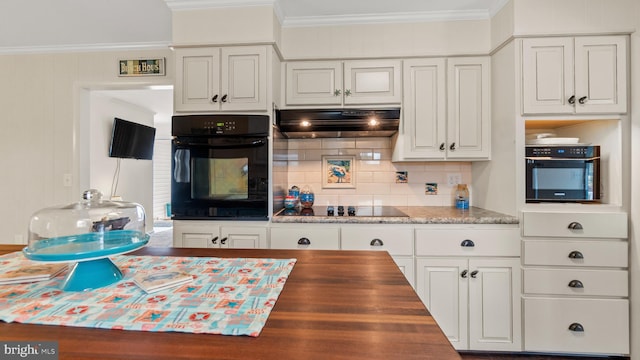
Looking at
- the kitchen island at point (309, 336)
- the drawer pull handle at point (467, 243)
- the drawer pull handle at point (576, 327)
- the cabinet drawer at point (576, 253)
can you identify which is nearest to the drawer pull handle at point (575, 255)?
the cabinet drawer at point (576, 253)

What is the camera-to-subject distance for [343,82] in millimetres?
2352

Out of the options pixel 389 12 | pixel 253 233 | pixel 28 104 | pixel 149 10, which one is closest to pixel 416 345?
pixel 253 233

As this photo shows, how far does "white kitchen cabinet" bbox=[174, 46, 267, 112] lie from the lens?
6.99ft

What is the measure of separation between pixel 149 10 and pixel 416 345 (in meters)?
2.71

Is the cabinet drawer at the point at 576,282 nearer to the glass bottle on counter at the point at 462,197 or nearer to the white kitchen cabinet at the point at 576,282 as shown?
the white kitchen cabinet at the point at 576,282

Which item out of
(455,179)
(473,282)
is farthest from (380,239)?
(455,179)

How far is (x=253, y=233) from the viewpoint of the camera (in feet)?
6.82

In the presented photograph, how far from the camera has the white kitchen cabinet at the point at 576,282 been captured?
188 centimetres

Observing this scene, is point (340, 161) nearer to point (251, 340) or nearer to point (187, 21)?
point (187, 21)

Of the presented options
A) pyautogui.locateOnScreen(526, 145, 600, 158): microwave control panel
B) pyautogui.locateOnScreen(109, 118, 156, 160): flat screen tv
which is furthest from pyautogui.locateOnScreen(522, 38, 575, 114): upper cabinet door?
pyautogui.locateOnScreen(109, 118, 156, 160): flat screen tv

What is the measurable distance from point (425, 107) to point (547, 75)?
78 centimetres

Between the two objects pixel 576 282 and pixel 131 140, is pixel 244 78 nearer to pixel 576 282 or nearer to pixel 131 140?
pixel 576 282

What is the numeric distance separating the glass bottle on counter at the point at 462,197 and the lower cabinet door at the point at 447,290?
0.66 metres

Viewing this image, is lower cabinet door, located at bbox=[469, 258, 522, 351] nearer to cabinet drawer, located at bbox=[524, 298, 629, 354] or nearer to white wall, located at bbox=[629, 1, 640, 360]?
cabinet drawer, located at bbox=[524, 298, 629, 354]
